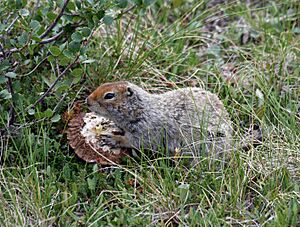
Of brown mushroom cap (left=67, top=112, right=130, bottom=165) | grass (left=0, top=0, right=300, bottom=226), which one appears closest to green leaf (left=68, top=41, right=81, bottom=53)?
grass (left=0, top=0, right=300, bottom=226)

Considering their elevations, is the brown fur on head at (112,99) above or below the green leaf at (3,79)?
below

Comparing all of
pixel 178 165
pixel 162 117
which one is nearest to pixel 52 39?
pixel 162 117

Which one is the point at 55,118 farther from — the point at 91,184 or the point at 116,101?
the point at 91,184

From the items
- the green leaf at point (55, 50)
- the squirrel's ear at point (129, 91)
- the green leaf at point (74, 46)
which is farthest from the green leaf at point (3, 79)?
the squirrel's ear at point (129, 91)

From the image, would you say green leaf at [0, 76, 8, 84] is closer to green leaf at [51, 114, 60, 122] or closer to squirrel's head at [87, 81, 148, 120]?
green leaf at [51, 114, 60, 122]

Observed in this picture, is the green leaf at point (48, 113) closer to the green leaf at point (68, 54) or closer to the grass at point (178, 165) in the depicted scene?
the grass at point (178, 165)

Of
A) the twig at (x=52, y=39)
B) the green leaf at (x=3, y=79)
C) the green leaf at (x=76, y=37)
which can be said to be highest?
the green leaf at (x=76, y=37)
